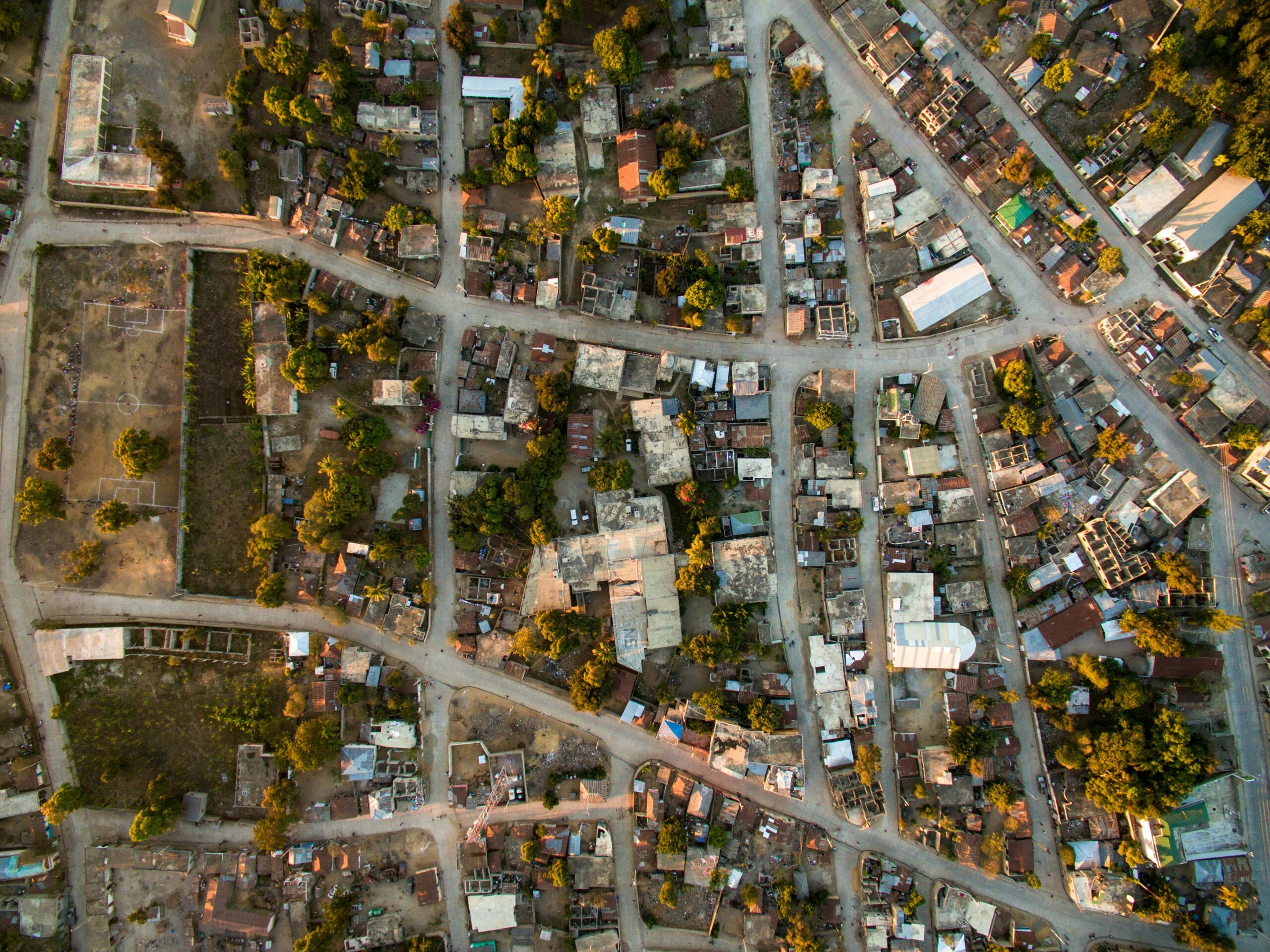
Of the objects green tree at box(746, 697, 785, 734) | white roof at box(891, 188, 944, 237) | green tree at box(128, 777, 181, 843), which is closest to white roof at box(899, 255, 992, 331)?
white roof at box(891, 188, 944, 237)

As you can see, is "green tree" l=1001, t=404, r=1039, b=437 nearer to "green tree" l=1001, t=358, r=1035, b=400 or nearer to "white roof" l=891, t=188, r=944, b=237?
"green tree" l=1001, t=358, r=1035, b=400

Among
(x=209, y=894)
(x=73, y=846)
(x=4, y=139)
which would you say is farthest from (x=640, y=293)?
(x=73, y=846)

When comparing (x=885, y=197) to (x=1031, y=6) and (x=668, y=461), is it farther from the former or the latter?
(x=668, y=461)

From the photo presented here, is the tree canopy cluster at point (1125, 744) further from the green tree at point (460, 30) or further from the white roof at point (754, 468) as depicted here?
the green tree at point (460, 30)

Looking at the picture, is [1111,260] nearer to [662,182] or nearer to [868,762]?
[662,182]

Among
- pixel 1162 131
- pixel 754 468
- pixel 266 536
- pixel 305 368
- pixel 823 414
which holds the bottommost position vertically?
pixel 266 536

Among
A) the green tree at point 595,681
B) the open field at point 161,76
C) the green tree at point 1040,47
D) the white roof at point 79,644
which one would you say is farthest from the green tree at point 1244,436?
the white roof at point 79,644

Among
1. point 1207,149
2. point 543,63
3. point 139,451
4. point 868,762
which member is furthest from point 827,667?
point 139,451

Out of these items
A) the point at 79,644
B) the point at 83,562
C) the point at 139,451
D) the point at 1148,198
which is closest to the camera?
the point at 139,451
